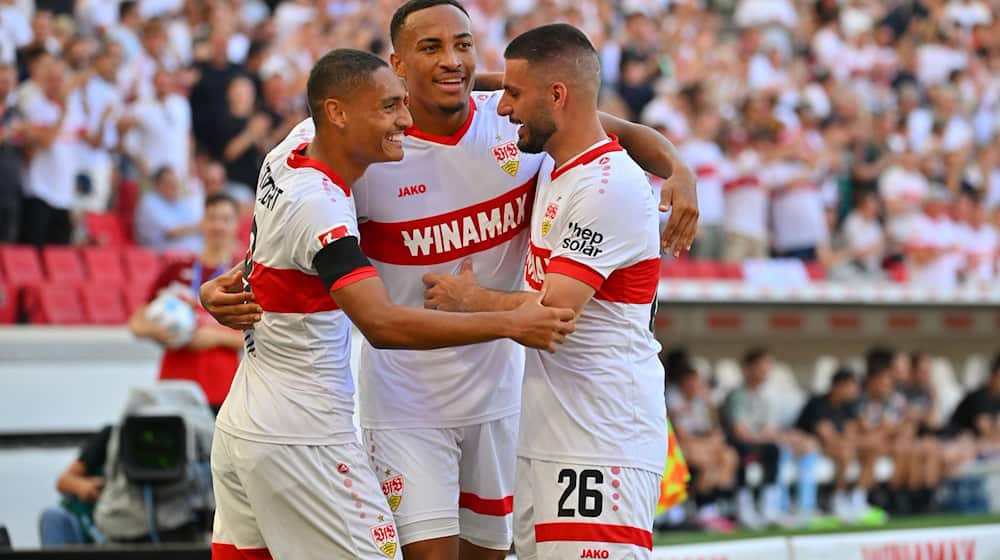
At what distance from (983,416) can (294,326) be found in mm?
10933

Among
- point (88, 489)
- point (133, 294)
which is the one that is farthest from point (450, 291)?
point (133, 294)

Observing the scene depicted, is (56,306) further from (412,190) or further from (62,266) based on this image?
(412,190)

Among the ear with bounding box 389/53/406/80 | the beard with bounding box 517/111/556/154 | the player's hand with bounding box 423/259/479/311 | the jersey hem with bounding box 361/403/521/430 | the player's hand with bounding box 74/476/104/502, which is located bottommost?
the player's hand with bounding box 74/476/104/502

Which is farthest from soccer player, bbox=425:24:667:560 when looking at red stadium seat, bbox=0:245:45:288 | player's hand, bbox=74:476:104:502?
red stadium seat, bbox=0:245:45:288

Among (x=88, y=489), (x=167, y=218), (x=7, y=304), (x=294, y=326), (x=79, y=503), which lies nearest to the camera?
(x=294, y=326)

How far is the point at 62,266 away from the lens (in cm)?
1081

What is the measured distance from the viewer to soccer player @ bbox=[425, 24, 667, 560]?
4.61 metres

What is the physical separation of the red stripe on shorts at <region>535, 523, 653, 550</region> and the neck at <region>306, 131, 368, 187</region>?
53.8 inches

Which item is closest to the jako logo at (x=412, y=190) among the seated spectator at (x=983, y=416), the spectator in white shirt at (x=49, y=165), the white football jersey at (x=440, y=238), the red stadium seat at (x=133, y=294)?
the white football jersey at (x=440, y=238)

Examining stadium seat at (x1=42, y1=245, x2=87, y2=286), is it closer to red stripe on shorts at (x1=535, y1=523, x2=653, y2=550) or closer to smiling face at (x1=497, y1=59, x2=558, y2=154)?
smiling face at (x1=497, y1=59, x2=558, y2=154)

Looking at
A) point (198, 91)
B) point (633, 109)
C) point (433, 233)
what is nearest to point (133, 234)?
point (198, 91)

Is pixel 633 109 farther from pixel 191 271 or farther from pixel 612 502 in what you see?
pixel 612 502

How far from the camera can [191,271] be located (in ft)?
26.0

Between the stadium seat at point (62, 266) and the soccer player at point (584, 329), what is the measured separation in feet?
22.2
